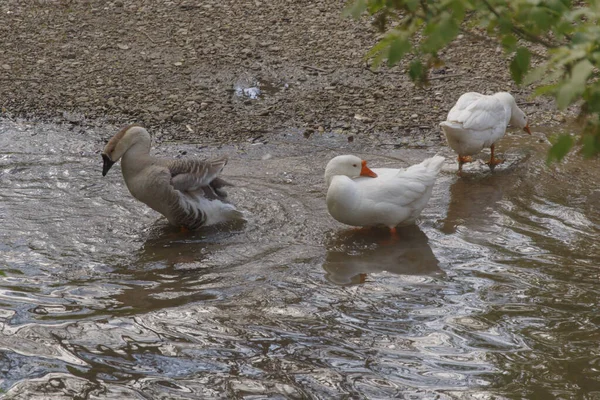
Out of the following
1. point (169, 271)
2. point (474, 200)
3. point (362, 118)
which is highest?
point (362, 118)

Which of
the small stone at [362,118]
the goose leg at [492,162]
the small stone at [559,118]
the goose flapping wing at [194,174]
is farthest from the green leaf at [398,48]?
the small stone at [559,118]

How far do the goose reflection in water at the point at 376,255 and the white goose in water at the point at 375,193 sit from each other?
16 centimetres

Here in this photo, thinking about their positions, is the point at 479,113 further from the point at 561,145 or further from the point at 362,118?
the point at 561,145

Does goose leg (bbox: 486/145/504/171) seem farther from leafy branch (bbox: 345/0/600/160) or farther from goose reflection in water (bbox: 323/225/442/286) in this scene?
leafy branch (bbox: 345/0/600/160)

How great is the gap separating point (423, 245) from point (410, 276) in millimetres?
774

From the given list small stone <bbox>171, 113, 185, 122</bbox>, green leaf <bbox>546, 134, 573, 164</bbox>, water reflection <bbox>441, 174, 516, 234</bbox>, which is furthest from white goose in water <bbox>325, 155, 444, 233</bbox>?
green leaf <bbox>546, 134, 573, 164</bbox>

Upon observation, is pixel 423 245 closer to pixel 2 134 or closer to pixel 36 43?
pixel 2 134

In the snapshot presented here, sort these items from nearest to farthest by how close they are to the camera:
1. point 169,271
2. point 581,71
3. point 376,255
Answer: point 581,71
point 169,271
point 376,255

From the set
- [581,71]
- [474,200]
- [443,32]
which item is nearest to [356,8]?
[443,32]

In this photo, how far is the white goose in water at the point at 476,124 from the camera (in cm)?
810

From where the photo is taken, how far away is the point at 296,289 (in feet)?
19.2

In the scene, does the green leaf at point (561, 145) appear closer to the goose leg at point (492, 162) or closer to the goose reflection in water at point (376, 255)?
the goose reflection in water at point (376, 255)

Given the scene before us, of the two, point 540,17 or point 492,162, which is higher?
point 540,17

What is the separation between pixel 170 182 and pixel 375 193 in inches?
75.4
